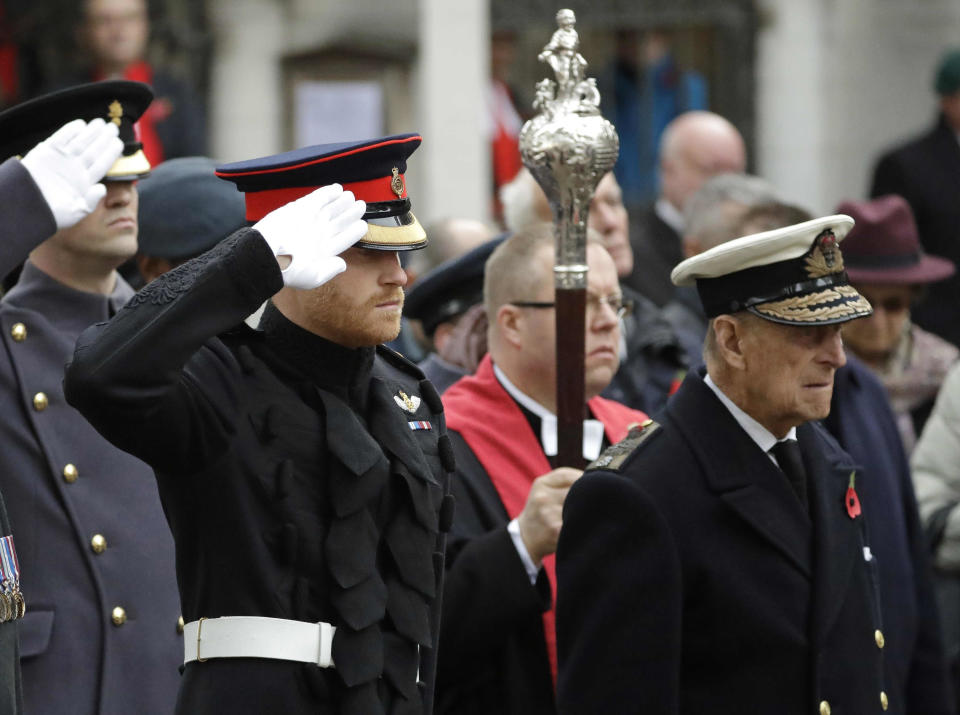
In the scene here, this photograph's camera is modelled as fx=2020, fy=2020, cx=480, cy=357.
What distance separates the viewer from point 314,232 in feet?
11.0

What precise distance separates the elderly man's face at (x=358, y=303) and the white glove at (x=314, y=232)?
54 millimetres

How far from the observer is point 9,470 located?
432 centimetres

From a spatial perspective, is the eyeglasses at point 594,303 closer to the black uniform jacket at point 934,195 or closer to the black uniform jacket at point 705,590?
the black uniform jacket at point 705,590

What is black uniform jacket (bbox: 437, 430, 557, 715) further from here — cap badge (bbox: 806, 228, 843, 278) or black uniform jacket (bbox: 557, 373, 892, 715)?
cap badge (bbox: 806, 228, 843, 278)

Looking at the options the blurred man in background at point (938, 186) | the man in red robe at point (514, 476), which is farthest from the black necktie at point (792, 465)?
the blurred man in background at point (938, 186)

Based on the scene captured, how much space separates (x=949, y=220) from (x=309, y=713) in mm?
5810

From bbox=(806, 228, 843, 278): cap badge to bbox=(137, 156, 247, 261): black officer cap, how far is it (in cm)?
185

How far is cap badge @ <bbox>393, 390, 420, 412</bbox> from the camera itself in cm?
379

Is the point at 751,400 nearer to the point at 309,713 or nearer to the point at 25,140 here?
Result: the point at 309,713

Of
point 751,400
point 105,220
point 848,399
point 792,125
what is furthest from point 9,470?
point 792,125

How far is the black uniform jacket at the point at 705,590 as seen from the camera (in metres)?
3.71

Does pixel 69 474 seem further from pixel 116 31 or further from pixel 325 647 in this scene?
pixel 116 31

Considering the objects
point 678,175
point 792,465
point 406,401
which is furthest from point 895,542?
point 678,175

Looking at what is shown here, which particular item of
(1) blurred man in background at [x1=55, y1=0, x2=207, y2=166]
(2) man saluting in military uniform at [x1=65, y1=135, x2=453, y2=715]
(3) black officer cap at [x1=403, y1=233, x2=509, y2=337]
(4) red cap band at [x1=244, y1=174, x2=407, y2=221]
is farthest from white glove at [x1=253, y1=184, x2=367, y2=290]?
(1) blurred man in background at [x1=55, y1=0, x2=207, y2=166]
